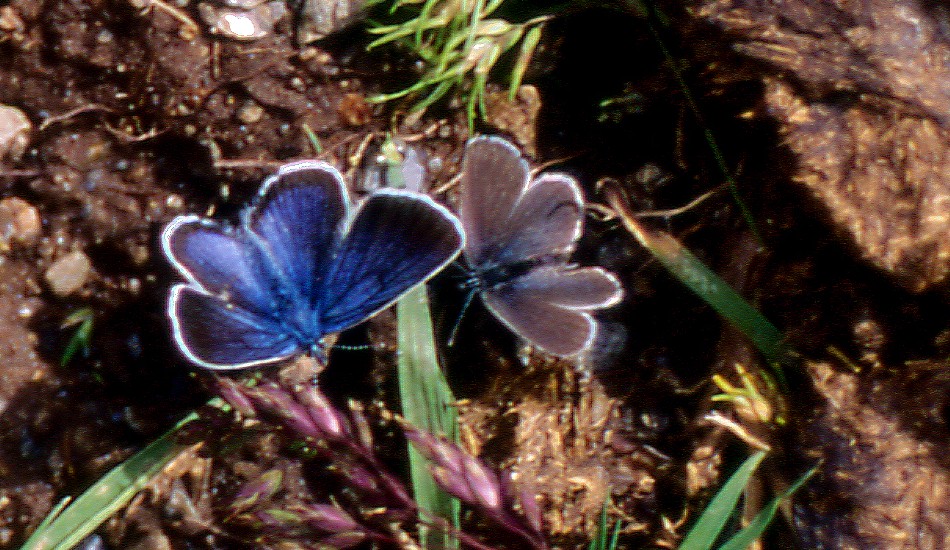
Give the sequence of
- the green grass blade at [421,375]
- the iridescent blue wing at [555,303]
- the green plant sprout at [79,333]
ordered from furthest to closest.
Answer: the green plant sprout at [79,333] → the green grass blade at [421,375] → the iridescent blue wing at [555,303]

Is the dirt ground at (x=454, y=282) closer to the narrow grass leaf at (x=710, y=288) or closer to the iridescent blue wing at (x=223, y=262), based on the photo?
the narrow grass leaf at (x=710, y=288)

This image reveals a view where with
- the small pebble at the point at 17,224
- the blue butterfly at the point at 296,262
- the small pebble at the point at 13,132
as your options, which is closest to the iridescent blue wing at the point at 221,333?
the blue butterfly at the point at 296,262

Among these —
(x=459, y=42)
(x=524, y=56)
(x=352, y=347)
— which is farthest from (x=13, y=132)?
(x=524, y=56)

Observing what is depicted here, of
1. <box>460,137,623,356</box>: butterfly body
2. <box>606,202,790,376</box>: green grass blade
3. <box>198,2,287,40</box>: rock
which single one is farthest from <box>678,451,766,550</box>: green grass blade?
<box>198,2,287,40</box>: rock

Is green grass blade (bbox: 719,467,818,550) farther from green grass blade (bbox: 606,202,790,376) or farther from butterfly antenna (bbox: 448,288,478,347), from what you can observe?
butterfly antenna (bbox: 448,288,478,347)

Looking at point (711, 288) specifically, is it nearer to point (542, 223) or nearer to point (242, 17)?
point (542, 223)

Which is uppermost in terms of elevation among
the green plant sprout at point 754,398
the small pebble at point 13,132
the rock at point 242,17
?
the rock at point 242,17
